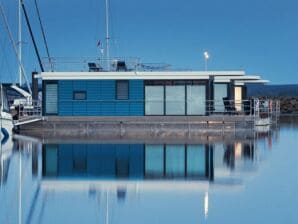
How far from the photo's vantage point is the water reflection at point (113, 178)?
31.7 feet

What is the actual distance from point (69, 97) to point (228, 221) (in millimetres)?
25657

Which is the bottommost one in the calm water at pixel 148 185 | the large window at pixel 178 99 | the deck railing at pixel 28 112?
the calm water at pixel 148 185

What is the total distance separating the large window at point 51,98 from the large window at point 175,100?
610 centimetres

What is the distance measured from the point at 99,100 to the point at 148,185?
21.2m

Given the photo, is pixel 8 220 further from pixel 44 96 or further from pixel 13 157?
pixel 44 96

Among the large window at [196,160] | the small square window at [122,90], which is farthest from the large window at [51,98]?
the large window at [196,160]

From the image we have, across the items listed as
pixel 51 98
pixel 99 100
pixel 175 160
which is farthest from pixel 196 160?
pixel 51 98

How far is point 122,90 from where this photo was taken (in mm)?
33656

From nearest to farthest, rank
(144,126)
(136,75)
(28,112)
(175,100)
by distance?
1. (144,126)
2. (136,75)
3. (175,100)
4. (28,112)

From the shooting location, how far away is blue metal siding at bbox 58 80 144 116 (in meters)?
33.4

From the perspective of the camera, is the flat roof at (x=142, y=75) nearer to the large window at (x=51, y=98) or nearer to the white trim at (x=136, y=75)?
the white trim at (x=136, y=75)

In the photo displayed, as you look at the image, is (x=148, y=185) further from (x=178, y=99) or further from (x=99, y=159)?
(x=178, y=99)

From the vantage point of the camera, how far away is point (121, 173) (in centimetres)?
1482

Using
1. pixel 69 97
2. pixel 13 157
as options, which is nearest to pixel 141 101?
pixel 69 97
